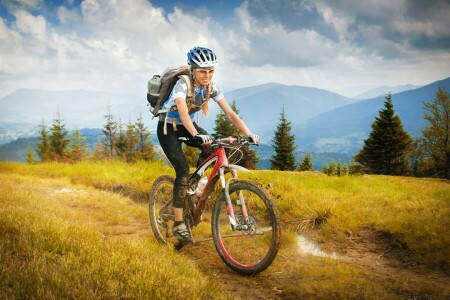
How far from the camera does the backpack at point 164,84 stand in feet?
17.5

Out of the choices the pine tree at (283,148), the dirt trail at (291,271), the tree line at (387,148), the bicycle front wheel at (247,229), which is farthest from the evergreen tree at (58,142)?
the bicycle front wheel at (247,229)

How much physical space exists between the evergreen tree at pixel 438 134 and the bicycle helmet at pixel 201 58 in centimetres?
5124

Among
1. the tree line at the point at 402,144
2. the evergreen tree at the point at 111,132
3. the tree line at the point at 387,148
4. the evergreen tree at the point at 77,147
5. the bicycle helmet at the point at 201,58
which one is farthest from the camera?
the evergreen tree at the point at 111,132

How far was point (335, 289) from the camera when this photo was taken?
3963 mm

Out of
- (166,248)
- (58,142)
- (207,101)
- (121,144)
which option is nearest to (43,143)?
(58,142)

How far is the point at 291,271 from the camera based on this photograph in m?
4.72

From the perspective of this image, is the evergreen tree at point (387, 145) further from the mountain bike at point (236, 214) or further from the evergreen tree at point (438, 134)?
the mountain bike at point (236, 214)

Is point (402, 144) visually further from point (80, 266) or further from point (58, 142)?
point (58, 142)

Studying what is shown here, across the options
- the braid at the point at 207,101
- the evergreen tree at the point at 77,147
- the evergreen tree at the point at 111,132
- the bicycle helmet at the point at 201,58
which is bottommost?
the braid at the point at 207,101

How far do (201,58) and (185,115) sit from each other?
93 centimetres

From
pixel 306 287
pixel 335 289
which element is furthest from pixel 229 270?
pixel 335 289

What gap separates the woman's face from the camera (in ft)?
16.7

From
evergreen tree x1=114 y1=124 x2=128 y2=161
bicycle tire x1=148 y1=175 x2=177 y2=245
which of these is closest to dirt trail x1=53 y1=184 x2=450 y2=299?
bicycle tire x1=148 y1=175 x2=177 y2=245

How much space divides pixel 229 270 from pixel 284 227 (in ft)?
7.92
